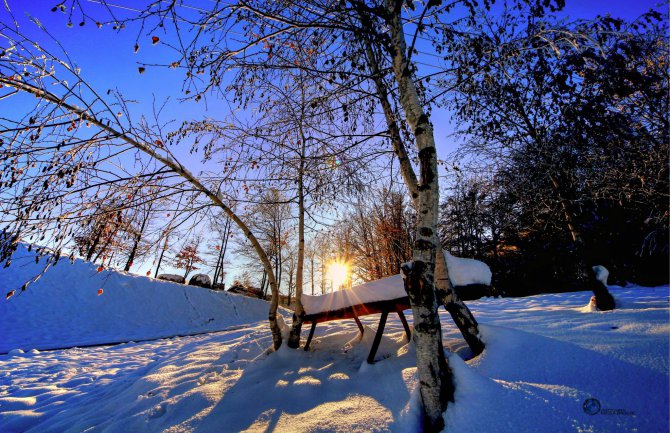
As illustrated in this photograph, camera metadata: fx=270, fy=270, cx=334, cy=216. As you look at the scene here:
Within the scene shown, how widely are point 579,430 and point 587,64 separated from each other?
4976mm

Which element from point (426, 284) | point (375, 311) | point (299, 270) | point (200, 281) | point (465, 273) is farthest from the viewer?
point (200, 281)

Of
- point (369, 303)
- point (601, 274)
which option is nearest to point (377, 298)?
point (369, 303)

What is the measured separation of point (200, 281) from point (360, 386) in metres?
21.1

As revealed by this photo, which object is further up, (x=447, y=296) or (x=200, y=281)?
(x=200, y=281)

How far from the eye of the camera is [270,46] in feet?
10.6

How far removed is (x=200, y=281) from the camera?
21125mm

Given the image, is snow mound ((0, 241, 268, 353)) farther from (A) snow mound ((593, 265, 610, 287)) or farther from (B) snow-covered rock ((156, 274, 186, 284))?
(A) snow mound ((593, 265, 610, 287))

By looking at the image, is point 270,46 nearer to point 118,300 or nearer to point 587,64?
point 587,64

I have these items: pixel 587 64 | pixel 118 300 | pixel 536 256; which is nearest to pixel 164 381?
pixel 587 64

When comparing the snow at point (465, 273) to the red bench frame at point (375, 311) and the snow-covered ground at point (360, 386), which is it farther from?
the red bench frame at point (375, 311)

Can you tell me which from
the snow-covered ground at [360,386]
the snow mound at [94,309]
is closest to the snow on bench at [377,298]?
the snow-covered ground at [360,386]

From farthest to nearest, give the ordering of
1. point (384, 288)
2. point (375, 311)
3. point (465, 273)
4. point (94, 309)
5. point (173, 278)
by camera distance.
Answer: point (173, 278) → point (94, 309) → point (375, 311) → point (384, 288) → point (465, 273)

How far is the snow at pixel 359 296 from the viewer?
153 inches

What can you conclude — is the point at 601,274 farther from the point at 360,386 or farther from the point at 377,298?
the point at 360,386
